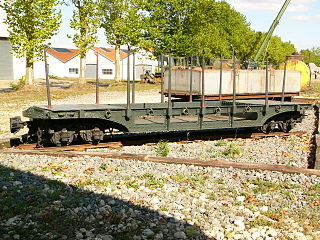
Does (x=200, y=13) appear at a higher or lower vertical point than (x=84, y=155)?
higher

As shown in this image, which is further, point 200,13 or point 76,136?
point 200,13

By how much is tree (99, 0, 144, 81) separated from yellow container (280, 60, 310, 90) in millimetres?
18873

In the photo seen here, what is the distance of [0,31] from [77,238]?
44990 mm

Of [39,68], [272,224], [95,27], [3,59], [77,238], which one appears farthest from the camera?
[39,68]

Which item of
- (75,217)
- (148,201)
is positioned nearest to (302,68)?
(148,201)

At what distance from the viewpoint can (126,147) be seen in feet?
34.6

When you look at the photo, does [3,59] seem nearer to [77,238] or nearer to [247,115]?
[247,115]

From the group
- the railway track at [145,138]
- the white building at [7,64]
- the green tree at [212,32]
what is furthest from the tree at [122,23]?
the railway track at [145,138]

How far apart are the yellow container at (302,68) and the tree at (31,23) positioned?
16.5 meters

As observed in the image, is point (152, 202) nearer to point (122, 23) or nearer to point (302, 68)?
point (302, 68)

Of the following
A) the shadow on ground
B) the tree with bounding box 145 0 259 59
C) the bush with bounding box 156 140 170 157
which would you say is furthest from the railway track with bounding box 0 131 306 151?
the tree with bounding box 145 0 259 59

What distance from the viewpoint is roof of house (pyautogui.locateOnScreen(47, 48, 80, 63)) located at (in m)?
61.5

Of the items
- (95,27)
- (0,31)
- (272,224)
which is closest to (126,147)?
(272,224)

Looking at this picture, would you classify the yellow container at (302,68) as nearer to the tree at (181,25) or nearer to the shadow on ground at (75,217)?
the tree at (181,25)
